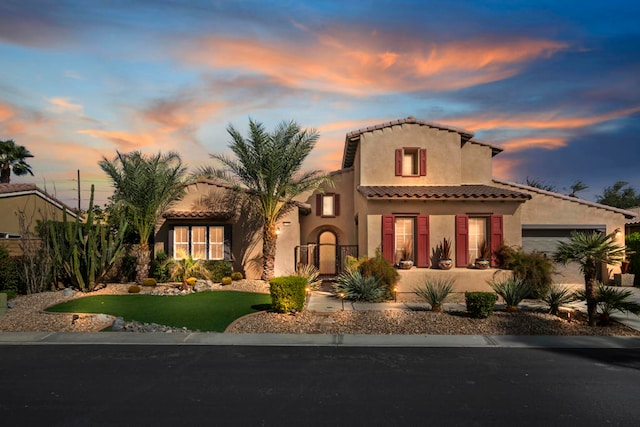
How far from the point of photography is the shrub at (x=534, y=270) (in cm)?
1580

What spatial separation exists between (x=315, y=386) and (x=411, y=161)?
46.9 feet

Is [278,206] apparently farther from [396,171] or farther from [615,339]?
[615,339]

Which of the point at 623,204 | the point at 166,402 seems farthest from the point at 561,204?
the point at 623,204

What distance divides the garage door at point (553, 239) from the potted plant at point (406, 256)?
240 inches

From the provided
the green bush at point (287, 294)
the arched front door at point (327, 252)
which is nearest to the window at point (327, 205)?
the arched front door at point (327, 252)

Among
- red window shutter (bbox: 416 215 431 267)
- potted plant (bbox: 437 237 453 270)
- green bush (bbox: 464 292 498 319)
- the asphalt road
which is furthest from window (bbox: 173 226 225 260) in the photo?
green bush (bbox: 464 292 498 319)

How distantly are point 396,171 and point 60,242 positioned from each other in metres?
13.7

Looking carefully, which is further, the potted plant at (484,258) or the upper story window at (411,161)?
the upper story window at (411,161)

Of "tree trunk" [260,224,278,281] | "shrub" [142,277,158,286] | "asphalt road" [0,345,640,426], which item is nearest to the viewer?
"asphalt road" [0,345,640,426]

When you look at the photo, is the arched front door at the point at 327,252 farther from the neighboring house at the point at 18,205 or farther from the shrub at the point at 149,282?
the neighboring house at the point at 18,205

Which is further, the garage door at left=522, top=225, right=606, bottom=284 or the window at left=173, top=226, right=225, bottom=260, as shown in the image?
the window at left=173, top=226, right=225, bottom=260

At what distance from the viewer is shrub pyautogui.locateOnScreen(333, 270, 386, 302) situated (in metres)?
15.3

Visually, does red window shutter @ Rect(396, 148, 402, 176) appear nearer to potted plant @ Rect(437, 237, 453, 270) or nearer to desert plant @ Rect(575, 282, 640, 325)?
potted plant @ Rect(437, 237, 453, 270)

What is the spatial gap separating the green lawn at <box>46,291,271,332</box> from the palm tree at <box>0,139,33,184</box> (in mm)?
21287
